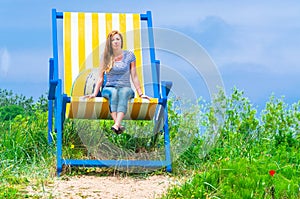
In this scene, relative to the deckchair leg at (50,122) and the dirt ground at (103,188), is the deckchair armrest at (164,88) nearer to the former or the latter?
the dirt ground at (103,188)

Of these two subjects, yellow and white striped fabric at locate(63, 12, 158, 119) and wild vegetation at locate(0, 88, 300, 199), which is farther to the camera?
yellow and white striped fabric at locate(63, 12, 158, 119)

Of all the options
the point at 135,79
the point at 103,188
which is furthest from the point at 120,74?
the point at 103,188

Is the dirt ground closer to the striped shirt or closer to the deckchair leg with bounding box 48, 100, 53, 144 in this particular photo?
the deckchair leg with bounding box 48, 100, 53, 144

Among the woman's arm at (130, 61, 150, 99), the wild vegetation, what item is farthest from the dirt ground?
the woman's arm at (130, 61, 150, 99)

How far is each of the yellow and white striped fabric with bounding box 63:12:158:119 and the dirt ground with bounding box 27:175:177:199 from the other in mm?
715

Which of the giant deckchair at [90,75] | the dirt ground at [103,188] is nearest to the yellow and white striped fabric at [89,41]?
the giant deckchair at [90,75]

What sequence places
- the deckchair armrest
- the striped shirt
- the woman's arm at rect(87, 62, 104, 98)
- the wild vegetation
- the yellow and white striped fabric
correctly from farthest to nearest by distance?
the yellow and white striped fabric
the striped shirt
the woman's arm at rect(87, 62, 104, 98)
the deckchair armrest
the wild vegetation

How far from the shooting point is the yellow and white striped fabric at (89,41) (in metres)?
6.02

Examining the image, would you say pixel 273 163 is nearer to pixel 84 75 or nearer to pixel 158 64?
pixel 158 64

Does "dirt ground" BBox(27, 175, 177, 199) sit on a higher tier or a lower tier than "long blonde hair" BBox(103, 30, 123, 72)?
lower

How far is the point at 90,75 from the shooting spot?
611cm

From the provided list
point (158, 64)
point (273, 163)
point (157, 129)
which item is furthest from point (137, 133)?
point (273, 163)

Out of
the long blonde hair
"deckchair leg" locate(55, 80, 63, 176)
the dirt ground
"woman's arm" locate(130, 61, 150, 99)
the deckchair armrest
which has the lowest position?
the dirt ground

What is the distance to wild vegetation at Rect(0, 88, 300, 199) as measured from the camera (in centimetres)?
398
